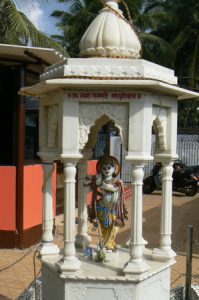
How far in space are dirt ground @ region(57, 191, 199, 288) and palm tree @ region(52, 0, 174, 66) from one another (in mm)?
8747

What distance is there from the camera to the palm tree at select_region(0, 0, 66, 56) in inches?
396

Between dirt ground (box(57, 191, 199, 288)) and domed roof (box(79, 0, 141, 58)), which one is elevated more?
domed roof (box(79, 0, 141, 58))

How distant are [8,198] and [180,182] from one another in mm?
10822

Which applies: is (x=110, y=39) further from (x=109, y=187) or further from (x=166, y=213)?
(x=166, y=213)

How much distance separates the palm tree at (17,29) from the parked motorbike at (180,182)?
8721mm

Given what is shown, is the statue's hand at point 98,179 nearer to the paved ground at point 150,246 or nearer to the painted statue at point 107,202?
the painted statue at point 107,202

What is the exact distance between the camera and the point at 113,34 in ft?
13.9

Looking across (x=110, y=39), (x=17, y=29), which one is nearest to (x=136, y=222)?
(x=110, y=39)

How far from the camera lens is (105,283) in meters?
4.12

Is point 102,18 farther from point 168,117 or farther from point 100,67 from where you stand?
point 168,117

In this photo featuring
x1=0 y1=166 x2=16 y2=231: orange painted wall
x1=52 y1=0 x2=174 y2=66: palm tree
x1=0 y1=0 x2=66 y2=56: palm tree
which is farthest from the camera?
x1=52 y1=0 x2=174 y2=66: palm tree

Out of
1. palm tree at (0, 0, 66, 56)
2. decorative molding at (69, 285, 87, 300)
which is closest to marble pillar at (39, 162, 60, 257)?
decorative molding at (69, 285, 87, 300)

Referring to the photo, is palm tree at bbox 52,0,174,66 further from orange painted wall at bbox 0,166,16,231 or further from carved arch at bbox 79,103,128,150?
carved arch at bbox 79,103,128,150

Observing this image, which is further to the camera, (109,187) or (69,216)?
(109,187)
